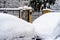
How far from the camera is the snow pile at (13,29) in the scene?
12.1ft

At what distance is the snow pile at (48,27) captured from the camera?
13.5 feet

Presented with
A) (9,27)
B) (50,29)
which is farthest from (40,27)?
(9,27)

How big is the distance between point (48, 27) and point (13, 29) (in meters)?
0.92

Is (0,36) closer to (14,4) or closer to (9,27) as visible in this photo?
(9,27)

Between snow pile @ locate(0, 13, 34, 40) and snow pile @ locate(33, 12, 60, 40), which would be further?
snow pile @ locate(33, 12, 60, 40)

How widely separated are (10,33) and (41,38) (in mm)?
736

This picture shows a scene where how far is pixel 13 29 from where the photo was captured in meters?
3.82

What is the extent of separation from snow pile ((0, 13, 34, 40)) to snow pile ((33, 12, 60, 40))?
23 cm

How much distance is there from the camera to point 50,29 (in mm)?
4262

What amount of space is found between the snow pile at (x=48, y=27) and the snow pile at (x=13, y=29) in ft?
0.75

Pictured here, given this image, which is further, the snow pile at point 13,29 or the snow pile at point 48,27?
the snow pile at point 48,27

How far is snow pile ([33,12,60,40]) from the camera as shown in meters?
4.11

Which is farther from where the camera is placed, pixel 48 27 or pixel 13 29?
pixel 48 27

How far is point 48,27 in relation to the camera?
4.32 m
